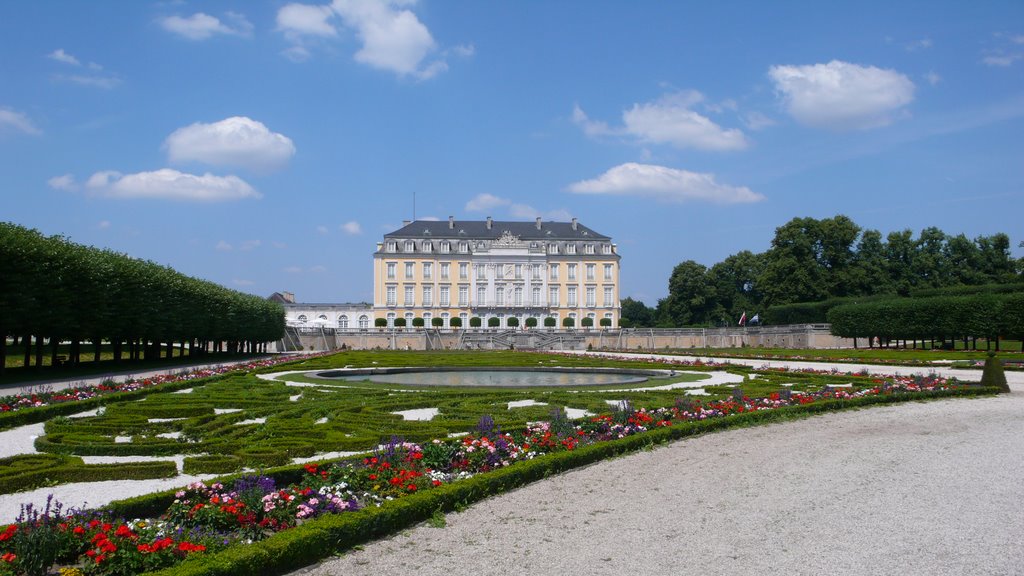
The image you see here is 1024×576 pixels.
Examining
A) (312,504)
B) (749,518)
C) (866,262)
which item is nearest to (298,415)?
(312,504)

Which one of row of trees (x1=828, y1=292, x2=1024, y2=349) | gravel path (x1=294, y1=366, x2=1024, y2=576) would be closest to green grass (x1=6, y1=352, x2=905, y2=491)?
gravel path (x1=294, y1=366, x2=1024, y2=576)

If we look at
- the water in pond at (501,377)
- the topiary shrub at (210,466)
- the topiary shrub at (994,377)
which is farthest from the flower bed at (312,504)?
the water in pond at (501,377)

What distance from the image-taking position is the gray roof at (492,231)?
69688 millimetres

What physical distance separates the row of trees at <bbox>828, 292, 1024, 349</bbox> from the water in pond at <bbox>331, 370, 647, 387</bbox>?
23.0m

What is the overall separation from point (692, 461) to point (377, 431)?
358cm

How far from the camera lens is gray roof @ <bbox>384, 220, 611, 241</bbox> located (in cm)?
6969

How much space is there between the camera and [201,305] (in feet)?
102

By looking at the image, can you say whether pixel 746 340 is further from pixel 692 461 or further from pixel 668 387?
pixel 692 461

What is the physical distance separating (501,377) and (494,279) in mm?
48563

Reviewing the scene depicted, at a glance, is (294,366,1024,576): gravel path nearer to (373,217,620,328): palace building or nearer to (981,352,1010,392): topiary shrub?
(981,352,1010,392): topiary shrub

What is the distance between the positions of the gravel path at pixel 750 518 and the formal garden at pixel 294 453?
384 mm

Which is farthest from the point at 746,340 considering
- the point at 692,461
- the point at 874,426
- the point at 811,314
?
the point at 692,461

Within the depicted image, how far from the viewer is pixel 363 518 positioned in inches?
190

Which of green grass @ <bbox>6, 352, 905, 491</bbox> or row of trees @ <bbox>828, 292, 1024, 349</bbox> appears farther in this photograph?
row of trees @ <bbox>828, 292, 1024, 349</bbox>
